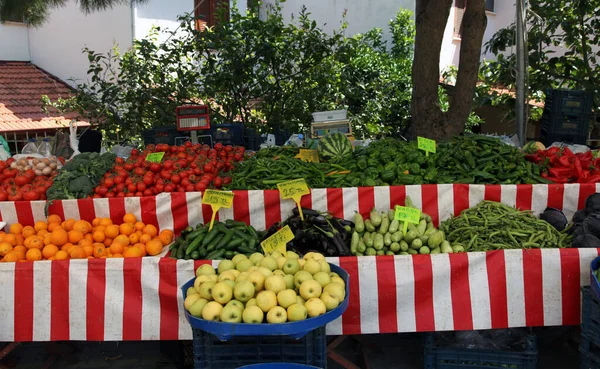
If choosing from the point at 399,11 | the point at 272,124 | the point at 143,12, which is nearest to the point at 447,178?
the point at 272,124

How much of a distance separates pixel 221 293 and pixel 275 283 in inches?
11.0

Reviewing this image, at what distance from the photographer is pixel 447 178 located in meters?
4.79

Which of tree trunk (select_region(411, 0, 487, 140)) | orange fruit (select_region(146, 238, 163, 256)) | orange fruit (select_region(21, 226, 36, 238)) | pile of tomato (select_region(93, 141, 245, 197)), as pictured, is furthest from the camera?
tree trunk (select_region(411, 0, 487, 140))

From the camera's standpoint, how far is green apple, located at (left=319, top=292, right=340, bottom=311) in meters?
2.69

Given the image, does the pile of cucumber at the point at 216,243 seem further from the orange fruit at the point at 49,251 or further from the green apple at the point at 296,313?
the green apple at the point at 296,313

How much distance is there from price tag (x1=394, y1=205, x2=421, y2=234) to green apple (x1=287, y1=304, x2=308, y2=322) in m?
1.79

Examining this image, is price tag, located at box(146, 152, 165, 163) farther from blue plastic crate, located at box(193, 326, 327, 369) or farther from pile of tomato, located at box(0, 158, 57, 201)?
blue plastic crate, located at box(193, 326, 327, 369)

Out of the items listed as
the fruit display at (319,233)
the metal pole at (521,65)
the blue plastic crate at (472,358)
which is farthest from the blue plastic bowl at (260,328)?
the metal pole at (521,65)

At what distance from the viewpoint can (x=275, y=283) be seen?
9.03 ft

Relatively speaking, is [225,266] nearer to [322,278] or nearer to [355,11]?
[322,278]

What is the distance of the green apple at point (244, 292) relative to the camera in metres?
2.69

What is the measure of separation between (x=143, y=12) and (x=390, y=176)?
30.0 feet

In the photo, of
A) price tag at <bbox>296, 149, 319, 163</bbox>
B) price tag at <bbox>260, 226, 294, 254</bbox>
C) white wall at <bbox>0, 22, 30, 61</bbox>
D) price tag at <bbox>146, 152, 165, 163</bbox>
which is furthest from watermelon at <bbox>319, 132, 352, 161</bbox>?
white wall at <bbox>0, 22, 30, 61</bbox>

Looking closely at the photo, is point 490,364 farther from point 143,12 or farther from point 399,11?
point 399,11
